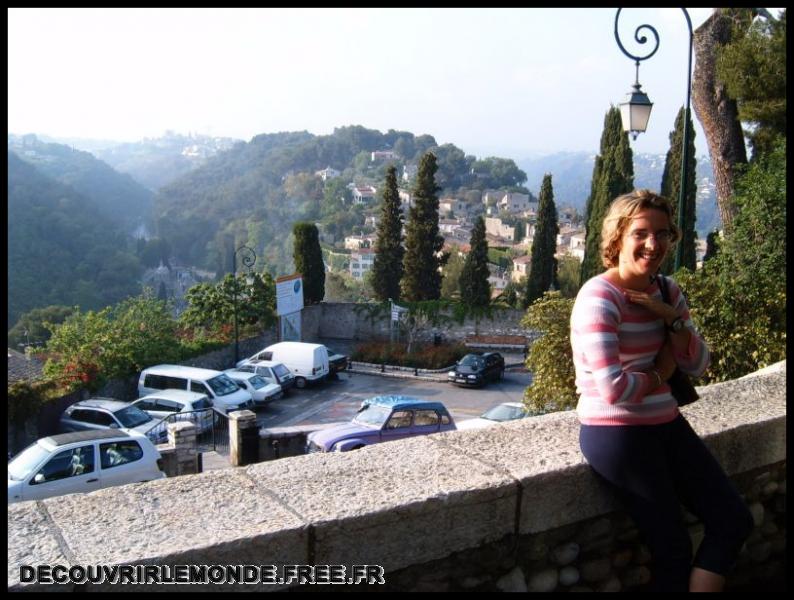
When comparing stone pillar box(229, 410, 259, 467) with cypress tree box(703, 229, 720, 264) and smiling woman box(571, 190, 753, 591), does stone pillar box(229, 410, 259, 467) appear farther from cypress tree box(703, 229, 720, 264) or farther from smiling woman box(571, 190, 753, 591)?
smiling woman box(571, 190, 753, 591)

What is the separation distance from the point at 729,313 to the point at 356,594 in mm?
5643

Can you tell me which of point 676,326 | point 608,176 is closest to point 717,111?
point 676,326

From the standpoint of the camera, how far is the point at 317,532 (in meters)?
1.88

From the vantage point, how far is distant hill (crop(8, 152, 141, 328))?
45.9 metres

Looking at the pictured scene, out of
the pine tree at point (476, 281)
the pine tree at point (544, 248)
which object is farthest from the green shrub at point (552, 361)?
the pine tree at point (544, 248)

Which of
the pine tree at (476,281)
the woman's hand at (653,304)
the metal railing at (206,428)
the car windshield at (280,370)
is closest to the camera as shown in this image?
the woman's hand at (653,304)

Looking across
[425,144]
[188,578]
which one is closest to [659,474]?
[188,578]

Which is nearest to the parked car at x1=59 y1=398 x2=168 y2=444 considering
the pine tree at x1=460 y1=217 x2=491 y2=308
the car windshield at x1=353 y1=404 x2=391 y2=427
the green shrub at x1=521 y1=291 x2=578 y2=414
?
the car windshield at x1=353 y1=404 x2=391 y2=427

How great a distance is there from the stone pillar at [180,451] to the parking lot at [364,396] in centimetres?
556

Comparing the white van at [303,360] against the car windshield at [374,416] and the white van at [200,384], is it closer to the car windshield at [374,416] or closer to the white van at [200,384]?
the white van at [200,384]

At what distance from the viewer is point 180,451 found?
11.2 meters

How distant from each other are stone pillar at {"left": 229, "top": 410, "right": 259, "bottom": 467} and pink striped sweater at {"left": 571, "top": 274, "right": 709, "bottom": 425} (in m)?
10.6

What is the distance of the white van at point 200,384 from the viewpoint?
16.7 m

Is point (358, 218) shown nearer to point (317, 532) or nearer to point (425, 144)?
point (425, 144)
